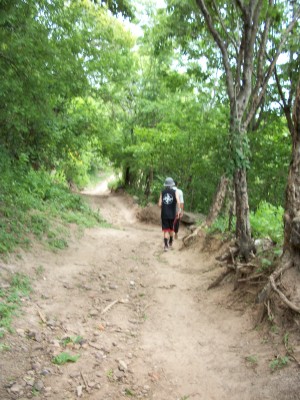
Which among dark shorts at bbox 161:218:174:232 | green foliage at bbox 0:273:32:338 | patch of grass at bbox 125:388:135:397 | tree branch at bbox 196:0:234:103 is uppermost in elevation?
tree branch at bbox 196:0:234:103

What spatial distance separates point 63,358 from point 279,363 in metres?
2.48

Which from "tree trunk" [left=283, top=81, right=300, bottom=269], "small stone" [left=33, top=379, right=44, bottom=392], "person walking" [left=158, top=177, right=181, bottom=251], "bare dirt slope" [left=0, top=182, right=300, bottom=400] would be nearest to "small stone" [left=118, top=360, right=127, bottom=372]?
"bare dirt slope" [left=0, top=182, right=300, bottom=400]

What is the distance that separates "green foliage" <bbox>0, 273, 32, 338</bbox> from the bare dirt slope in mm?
130

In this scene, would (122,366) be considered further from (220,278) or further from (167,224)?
(167,224)

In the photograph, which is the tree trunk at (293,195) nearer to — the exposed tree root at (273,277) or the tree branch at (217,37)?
the exposed tree root at (273,277)

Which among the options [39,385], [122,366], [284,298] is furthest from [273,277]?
[39,385]

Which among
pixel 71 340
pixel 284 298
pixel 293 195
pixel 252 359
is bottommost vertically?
pixel 71 340

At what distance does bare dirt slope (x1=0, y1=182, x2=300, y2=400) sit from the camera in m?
3.39

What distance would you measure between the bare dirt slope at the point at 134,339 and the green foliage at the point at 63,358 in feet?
0.15

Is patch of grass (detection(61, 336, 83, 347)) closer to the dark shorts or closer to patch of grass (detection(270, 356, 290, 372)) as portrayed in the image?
patch of grass (detection(270, 356, 290, 372))

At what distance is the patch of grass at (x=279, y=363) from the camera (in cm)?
350

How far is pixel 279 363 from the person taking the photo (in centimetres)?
354

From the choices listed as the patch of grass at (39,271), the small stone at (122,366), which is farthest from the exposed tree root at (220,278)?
the patch of grass at (39,271)

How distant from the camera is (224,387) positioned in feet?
11.3
